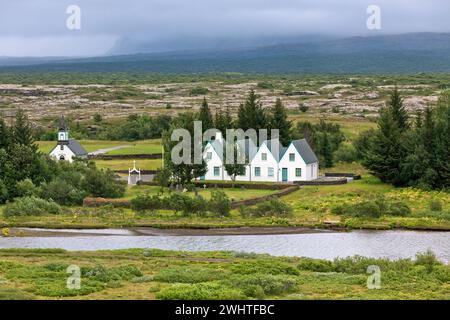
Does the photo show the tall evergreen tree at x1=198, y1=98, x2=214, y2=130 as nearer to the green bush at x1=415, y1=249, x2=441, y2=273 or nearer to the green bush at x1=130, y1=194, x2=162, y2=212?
the green bush at x1=130, y1=194, x2=162, y2=212

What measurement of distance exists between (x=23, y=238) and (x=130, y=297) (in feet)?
72.9

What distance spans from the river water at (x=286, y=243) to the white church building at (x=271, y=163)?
20027 millimetres

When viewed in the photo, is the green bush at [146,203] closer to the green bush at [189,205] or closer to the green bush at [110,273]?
the green bush at [189,205]

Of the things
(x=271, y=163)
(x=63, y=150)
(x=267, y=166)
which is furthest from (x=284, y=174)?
(x=63, y=150)

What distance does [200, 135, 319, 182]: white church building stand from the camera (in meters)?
74.8

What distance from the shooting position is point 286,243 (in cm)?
5138

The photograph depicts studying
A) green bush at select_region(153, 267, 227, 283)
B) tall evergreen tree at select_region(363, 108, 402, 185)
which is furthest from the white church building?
green bush at select_region(153, 267, 227, 283)

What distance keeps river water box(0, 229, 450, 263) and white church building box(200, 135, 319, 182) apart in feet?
65.7

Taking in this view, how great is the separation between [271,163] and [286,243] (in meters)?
24.8

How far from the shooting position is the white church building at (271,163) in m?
74.8

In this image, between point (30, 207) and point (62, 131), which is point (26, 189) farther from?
point (62, 131)

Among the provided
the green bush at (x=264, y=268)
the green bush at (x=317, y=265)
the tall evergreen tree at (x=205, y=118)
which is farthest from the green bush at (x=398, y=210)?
the tall evergreen tree at (x=205, y=118)

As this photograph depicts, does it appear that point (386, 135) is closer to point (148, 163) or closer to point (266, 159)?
point (266, 159)
